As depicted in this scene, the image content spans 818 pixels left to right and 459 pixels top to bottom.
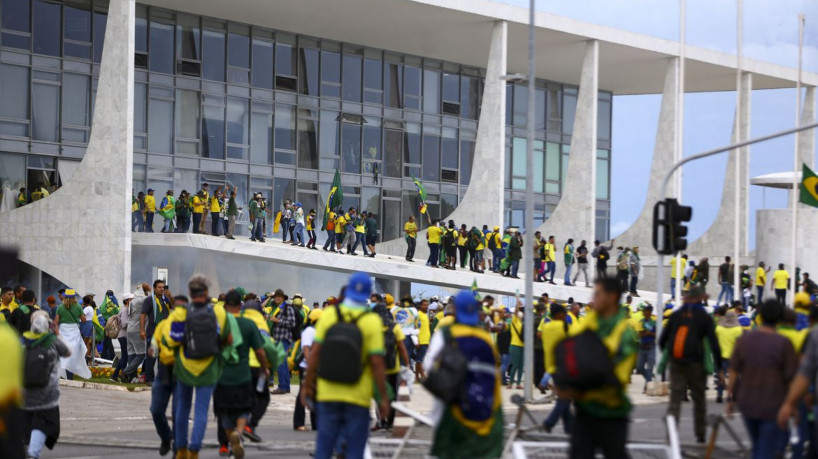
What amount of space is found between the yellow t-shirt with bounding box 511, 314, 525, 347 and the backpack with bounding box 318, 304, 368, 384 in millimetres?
13833

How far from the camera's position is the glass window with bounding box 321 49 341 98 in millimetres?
45625

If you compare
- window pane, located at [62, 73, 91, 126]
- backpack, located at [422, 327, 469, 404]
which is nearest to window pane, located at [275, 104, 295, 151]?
window pane, located at [62, 73, 91, 126]

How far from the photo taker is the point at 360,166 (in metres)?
46.7

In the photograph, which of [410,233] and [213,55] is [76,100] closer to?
[213,55]

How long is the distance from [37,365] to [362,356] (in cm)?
376

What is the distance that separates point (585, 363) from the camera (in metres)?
7.05

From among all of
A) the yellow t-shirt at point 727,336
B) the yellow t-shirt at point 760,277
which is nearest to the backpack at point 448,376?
the yellow t-shirt at point 727,336

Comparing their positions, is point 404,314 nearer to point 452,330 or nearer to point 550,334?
point 550,334

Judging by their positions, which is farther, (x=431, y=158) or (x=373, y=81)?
(x=431, y=158)

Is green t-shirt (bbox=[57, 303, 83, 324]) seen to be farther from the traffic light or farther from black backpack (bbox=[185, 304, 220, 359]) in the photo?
black backpack (bbox=[185, 304, 220, 359])

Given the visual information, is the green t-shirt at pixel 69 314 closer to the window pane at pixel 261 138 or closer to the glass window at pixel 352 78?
the window pane at pixel 261 138

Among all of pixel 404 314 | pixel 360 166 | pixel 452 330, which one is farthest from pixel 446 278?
pixel 452 330

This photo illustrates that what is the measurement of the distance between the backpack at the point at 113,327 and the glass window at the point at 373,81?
2383 centimetres

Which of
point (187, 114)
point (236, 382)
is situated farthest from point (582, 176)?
point (236, 382)
